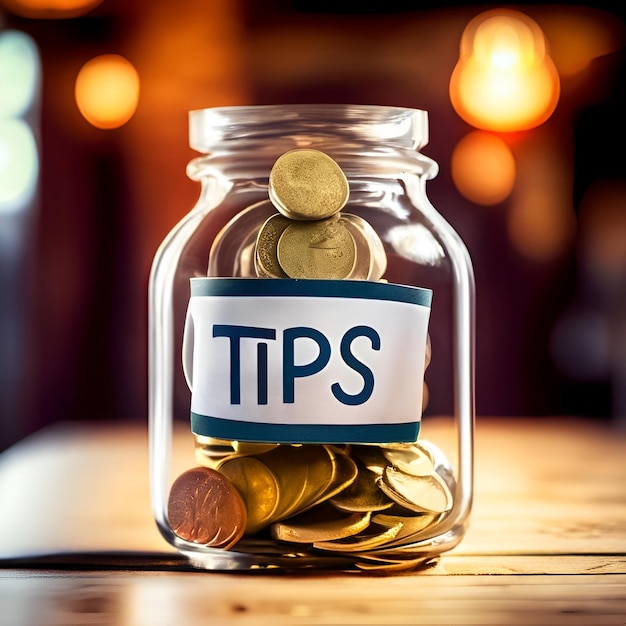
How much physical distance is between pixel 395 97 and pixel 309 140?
2551 mm

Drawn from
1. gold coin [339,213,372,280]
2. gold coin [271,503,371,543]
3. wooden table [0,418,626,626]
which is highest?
gold coin [339,213,372,280]

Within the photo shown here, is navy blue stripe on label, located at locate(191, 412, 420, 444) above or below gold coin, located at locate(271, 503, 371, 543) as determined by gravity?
above

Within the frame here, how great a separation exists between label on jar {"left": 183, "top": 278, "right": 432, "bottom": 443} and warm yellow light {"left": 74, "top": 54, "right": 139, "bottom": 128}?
247cm

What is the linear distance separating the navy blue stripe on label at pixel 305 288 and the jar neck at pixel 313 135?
13cm

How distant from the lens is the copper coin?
0.61 metres

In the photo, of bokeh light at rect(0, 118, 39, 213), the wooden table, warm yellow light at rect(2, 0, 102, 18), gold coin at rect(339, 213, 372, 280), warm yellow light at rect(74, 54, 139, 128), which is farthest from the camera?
warm yellow light at rect(74, 54, 139, 128)

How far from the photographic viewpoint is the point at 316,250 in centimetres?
63

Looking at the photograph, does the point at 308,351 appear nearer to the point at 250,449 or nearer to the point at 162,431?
the point at 250,449

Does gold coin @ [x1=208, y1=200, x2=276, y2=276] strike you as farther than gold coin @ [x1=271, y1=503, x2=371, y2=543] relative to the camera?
Yes

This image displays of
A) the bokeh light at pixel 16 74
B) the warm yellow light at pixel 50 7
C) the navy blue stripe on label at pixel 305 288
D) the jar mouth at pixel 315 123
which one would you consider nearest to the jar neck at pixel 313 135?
the jar mouth at pixel 315 123

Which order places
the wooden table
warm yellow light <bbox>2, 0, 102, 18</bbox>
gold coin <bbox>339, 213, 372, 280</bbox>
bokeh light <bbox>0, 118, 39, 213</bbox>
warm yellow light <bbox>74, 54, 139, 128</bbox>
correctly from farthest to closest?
warm yellow light <bbox>74, 54, 139, 128</bbox>
warm yellow light <bbox>2, 0, 102, 18</bbox>
bokeh light <bbox>0, 118, 39, 213</bbox>
gold coin <bbox>339, 213, 372, 280</bbox>
the wooden table

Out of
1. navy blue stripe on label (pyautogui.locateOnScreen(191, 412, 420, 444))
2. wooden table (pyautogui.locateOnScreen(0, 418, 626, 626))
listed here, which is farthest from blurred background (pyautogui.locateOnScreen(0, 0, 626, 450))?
navy blue stripe on label (pyautogui.locateOnScreen(191, 412, 420, 444))

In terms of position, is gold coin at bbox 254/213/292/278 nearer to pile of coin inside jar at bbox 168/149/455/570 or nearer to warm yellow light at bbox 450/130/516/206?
pile of coin inside jar at bbox 168/149/455/570

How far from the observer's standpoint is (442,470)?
2.27ft
